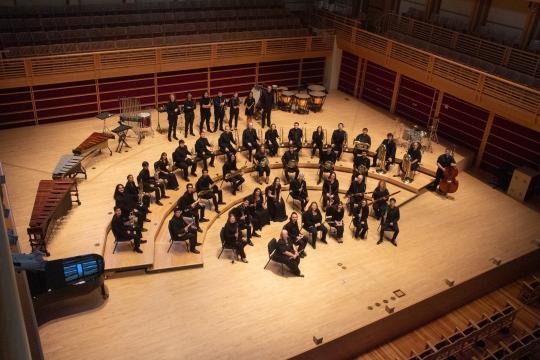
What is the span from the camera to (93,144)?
462 inches

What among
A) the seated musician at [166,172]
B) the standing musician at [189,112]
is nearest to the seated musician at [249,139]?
the standing musician at [189,112]

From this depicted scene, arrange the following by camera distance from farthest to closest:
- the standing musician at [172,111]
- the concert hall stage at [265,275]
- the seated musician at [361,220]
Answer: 1. the standing musician at [172,111]
2. the seated musician at [361,220]
3. the concert hall stage at [265,275]

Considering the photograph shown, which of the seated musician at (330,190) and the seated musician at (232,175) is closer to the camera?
the seated musician at (330,190)

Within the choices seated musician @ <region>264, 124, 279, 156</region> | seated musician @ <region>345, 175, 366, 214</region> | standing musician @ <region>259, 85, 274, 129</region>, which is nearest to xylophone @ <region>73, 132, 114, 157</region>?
seated musician @ <region>264, 124, 279, 156</region>

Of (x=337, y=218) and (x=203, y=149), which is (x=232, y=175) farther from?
(x=337, y=218)

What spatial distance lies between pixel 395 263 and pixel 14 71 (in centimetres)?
1029

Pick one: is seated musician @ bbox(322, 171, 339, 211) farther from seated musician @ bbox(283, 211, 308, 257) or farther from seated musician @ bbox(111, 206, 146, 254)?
seated musician @ bbox(111, 206, 146, 254)

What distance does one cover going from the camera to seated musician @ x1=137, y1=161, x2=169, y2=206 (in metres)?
10.6

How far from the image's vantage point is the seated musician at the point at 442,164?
12.2 m

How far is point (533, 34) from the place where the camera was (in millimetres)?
13688

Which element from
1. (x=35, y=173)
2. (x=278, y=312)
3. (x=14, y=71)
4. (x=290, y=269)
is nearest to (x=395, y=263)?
(x=290, y=269)

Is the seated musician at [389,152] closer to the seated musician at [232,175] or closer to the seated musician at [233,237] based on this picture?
the seated musician at [232,175]

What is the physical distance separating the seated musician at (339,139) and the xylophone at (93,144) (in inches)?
219

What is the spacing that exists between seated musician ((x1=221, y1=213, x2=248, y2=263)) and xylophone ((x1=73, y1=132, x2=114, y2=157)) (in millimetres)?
4095
